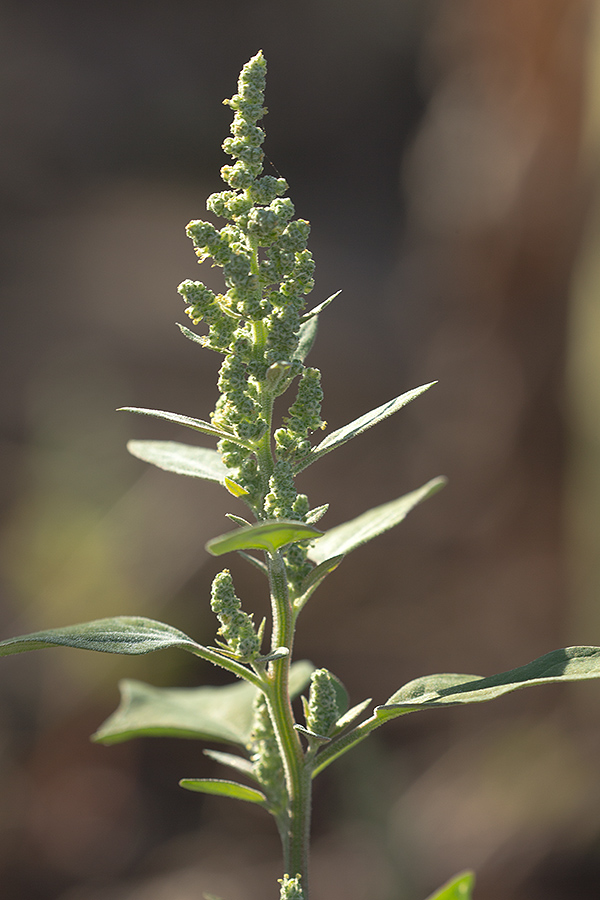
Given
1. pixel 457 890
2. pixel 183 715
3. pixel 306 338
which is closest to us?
pixel 457 890

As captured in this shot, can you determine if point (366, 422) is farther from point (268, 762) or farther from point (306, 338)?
point (268, 762)

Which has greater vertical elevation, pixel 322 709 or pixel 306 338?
pixel 306 338

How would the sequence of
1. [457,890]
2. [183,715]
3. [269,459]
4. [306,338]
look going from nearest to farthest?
[457,890] < [269,459] < [306,338] < [183,715]

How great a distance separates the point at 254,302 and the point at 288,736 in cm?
70

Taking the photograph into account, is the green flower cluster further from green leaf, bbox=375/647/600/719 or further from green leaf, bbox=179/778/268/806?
green leaf, bbox=179/778/268/806

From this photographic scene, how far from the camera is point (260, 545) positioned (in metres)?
0.99

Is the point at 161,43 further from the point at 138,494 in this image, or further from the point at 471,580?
the point at 471,580

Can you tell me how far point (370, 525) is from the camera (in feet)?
4.69

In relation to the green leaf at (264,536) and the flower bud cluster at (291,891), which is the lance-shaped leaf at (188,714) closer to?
the flower bud cluster at (291,891)

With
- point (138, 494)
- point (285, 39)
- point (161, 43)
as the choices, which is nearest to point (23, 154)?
point (161, 43)

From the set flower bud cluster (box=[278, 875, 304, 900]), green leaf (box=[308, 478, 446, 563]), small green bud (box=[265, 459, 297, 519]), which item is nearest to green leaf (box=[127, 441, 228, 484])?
small green bud (box=[265, 459, 297, 519])

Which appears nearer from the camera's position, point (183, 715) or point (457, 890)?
point (457, 890)

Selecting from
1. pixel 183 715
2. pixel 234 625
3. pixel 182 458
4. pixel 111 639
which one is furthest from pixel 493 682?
pixel 183 715

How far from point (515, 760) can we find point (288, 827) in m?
4.51
